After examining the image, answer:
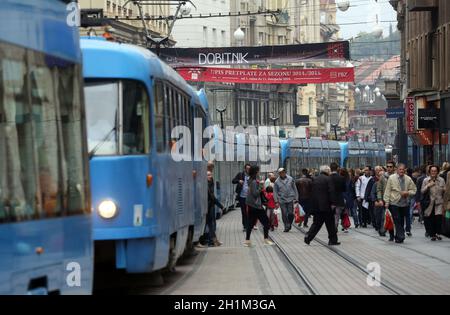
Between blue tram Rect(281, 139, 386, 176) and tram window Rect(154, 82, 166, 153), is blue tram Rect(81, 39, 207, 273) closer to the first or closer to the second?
tram window Rect(154, 82, 166, 153)

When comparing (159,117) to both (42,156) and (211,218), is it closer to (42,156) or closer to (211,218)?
(42,156)

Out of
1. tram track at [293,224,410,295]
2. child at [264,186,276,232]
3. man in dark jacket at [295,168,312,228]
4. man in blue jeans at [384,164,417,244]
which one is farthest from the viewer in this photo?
man in dark jacket at [295,168,312,228]

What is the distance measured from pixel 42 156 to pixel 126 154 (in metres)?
4.94

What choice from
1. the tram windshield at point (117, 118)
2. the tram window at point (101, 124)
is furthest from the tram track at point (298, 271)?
the tram window at point (101, 124)

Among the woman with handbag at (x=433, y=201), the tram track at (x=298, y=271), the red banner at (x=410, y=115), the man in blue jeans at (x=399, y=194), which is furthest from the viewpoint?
the red banner at (x=410, y=115)

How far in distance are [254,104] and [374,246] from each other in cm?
7744

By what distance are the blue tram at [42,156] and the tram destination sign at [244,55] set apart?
43.5 metres

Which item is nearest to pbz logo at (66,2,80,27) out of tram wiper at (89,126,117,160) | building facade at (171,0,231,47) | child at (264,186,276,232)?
tram wiper at (89,126,117,160)

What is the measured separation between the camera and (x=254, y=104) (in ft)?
341

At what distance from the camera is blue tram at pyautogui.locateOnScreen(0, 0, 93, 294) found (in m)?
8.86

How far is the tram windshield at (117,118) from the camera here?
48.0ft

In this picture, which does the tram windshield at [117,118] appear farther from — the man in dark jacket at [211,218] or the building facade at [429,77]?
the building facade at [429,77]

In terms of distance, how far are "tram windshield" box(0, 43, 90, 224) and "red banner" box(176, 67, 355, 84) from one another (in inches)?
1695

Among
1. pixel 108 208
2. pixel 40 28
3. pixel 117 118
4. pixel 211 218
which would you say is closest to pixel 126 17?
pixel 211 218
